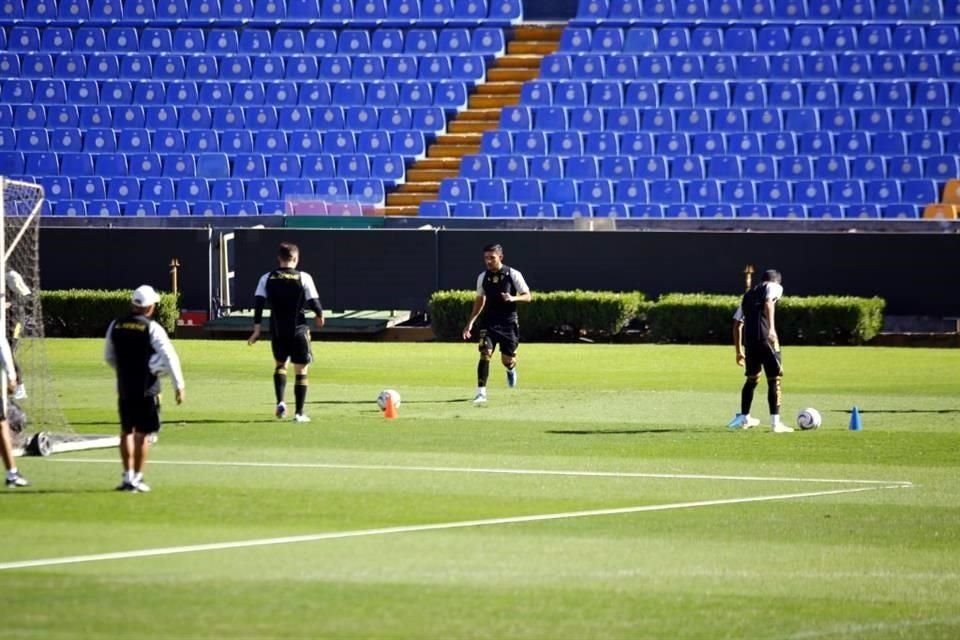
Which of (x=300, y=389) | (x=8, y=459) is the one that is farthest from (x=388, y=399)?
(x=8, y=459)

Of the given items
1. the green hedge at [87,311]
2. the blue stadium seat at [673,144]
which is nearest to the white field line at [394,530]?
the green hedge at [87,311]

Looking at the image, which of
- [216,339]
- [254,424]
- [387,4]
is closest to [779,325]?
[216,339]

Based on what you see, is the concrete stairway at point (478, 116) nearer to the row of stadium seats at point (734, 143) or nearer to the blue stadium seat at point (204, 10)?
the row of stadium seats at point (734, 143)

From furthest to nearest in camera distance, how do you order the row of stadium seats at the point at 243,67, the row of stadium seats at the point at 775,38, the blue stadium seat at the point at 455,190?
the row of stadium seats at the point at 243,67
the row of stadium seats at the point at 775,38
the blue stadium seat at the point at 455,190

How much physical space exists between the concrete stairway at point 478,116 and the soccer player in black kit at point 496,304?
16577 mm

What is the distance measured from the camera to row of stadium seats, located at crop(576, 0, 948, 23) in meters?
44.7

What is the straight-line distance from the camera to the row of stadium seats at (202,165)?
144ft

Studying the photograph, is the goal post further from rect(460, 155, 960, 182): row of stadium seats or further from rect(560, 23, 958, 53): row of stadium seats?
rect(560, 23, 958, 53): row of stadium seats

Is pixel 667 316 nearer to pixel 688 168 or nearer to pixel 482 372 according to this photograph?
pixel 688 168

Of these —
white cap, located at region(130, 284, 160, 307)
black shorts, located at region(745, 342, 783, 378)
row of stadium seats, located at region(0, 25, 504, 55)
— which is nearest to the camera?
white cap, located at region(130, 284, 160, 307)

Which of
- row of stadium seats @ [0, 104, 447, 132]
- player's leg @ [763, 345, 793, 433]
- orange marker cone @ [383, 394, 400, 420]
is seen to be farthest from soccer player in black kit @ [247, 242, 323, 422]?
row of stadium seats @ [0, 104, 447, 132]

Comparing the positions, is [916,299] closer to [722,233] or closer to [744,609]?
[722,233]

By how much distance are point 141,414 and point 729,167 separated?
91.2ft

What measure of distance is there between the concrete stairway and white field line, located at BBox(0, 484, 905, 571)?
26.2 m
